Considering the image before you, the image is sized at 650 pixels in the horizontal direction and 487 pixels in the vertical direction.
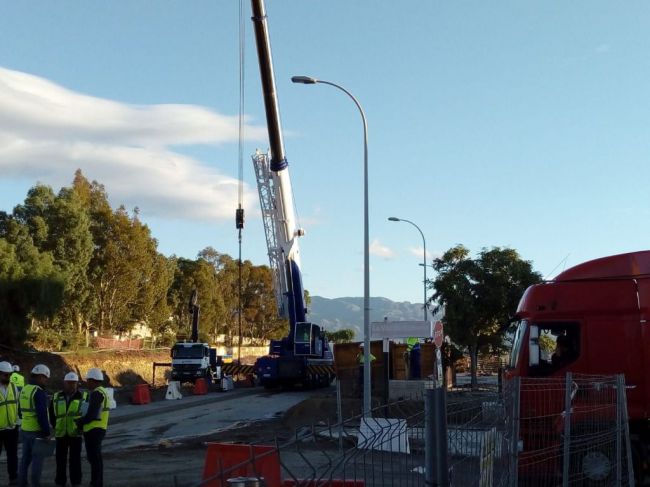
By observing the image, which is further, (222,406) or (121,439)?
(222,406)

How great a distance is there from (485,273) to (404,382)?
33.5ft

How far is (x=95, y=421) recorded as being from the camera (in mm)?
10805

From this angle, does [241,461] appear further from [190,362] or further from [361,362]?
[190,362]

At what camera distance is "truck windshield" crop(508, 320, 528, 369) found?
1209cm

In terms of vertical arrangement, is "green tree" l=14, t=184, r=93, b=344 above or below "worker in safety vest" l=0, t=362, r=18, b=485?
above

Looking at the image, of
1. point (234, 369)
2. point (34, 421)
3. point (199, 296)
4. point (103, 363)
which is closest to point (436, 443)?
point (34, 421)

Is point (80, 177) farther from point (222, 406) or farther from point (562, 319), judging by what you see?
point (562, 319)

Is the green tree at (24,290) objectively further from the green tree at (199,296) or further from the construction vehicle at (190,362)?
the green tree at (199,296)

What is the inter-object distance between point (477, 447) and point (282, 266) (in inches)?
1142

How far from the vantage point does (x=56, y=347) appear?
155ft

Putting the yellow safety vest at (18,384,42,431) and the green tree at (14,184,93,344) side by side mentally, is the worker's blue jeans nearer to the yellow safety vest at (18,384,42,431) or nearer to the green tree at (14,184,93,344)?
the yellow safety vest at (18,384,42,431)

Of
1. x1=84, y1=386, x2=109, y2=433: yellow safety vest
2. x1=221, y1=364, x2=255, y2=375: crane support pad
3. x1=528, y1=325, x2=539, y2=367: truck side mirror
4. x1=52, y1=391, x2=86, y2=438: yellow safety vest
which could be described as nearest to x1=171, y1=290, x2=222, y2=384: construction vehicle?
x1=221, y1=364, x2=255, y2=375: crane support pad

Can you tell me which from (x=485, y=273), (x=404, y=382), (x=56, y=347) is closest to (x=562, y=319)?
(x=404, y=382)

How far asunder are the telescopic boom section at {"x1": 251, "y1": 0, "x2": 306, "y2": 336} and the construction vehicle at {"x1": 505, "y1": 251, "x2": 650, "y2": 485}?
2038 centimetres
